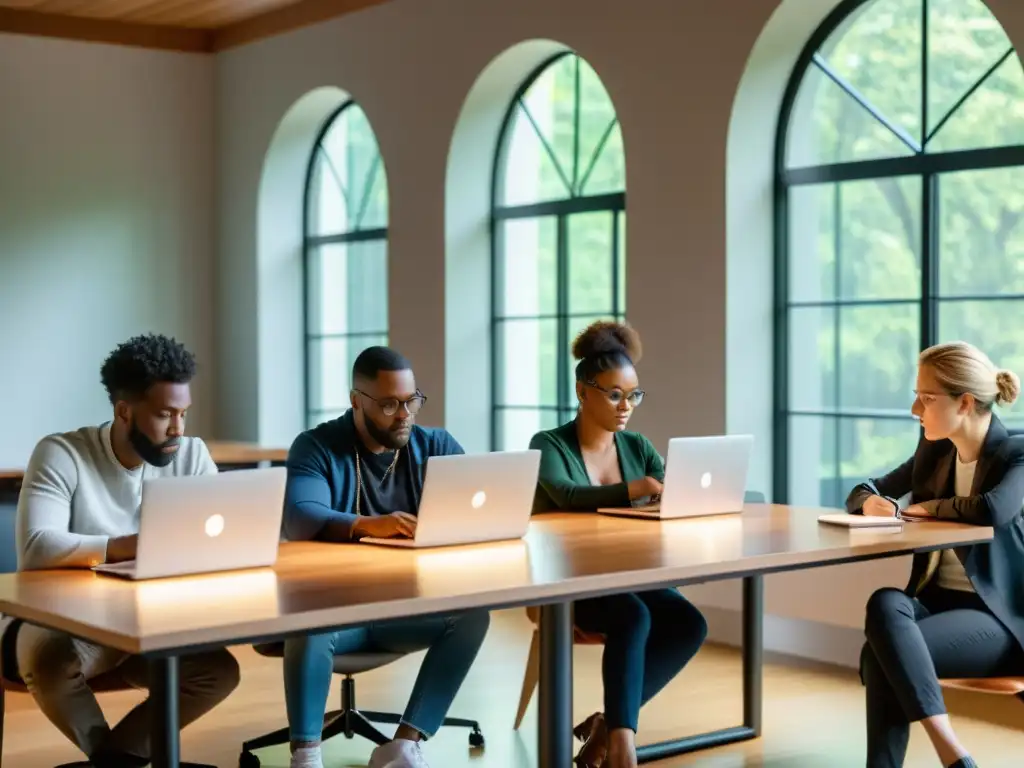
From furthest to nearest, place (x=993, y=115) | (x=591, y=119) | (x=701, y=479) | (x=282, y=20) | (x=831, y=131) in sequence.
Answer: (x=282, y=20), (x=591, y=119), (x=831, y=131), (x=993, y=115), (x=701, y=479)

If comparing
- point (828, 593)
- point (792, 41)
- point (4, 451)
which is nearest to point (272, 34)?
point (4, 451)

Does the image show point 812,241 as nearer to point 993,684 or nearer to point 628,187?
point 628,187

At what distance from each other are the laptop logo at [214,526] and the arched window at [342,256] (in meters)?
4.82

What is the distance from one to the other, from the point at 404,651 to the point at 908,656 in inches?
49.2

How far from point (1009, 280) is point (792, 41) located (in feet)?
4.08

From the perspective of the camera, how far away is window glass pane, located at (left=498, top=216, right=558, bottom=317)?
6824mm

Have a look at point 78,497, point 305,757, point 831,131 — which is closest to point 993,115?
point 831,131

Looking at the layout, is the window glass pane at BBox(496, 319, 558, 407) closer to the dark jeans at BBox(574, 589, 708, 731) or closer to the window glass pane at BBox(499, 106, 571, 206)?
the window glass pane at BBox(499, 106, 571, 206)

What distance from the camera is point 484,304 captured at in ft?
23.4

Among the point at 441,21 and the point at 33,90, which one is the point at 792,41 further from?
the point at 33,90

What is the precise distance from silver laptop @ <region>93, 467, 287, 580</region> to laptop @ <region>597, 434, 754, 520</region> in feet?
3.94

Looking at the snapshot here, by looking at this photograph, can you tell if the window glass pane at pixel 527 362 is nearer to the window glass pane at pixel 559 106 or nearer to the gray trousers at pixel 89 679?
the window glass pane at pixel 559 106

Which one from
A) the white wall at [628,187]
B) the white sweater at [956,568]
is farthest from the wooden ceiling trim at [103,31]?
the white sweater at [956,568]

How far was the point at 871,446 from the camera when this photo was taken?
215 inches
